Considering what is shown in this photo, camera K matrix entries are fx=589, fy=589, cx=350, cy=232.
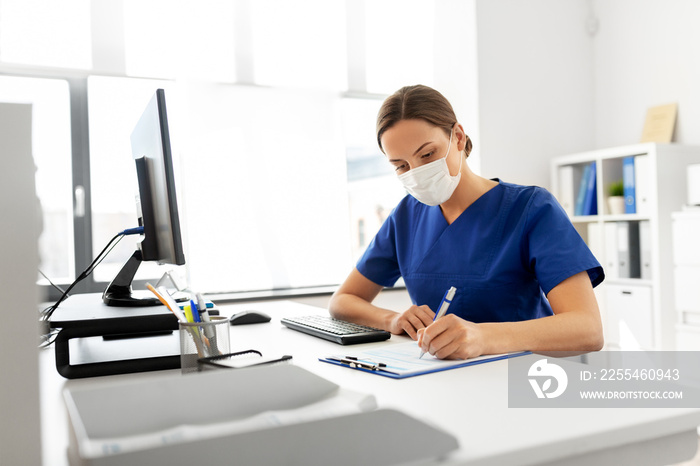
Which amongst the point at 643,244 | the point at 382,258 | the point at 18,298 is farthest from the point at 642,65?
the point at 18,298

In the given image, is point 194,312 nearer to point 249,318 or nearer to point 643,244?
point 249,318

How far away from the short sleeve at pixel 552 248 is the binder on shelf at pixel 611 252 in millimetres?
1909

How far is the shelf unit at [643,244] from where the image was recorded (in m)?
2.88

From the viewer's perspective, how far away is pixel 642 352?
3.07 metres

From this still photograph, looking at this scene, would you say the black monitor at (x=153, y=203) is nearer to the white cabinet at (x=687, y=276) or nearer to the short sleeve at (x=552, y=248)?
the short sleeve at (x=552, y=248)

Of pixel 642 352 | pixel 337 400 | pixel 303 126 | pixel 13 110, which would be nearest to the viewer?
pixel 13 110

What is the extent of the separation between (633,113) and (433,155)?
2.53 meters

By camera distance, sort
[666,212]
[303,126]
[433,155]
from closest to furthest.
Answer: [433,155] < [666,212] < [303,126]

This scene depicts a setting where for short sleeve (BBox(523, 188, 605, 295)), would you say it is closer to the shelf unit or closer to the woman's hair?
the woman's hair

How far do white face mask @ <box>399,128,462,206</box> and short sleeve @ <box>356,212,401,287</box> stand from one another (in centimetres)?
20

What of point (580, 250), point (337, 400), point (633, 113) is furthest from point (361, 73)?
point (337, 400)

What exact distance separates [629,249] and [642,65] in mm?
1132

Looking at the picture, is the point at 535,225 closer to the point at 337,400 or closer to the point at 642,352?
the point at 337,400

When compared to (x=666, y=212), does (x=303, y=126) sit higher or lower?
higher
